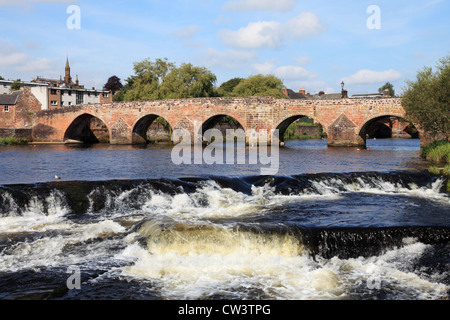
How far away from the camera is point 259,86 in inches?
2071

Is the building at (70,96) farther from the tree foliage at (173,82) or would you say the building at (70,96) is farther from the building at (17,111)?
Answer: the tree foliage at (173,82)

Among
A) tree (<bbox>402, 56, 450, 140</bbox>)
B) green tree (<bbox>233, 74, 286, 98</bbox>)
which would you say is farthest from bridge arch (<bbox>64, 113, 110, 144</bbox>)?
tree (<bbox>402, 56, 450, 140</bbox>)

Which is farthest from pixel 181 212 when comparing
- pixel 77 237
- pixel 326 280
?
pixel 326 280

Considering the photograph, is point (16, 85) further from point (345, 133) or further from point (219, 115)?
point (345, 133)

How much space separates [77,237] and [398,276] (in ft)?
18.8

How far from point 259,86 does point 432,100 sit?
110 ft

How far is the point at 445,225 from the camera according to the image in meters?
8.31

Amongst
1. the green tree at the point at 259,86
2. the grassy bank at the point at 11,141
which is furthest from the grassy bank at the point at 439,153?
the grassy bank at the point at 11,141

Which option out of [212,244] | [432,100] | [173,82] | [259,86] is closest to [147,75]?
[173,82]

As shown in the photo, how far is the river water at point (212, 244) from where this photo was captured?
5.96m

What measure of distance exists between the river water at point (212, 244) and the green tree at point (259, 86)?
133 feet

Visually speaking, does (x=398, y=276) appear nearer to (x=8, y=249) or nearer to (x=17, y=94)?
(x=8, y=249)

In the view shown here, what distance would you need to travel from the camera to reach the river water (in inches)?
235

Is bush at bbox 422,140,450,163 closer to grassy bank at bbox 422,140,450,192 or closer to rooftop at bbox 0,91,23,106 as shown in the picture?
grassy bank at bbox 422,140,450,192
